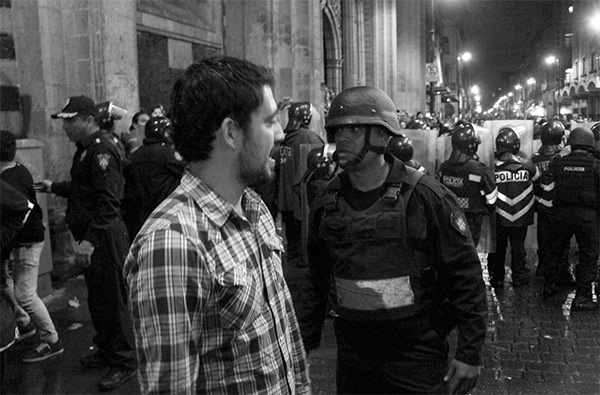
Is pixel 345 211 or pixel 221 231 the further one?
pixel 345 211

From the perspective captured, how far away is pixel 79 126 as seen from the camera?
518cm

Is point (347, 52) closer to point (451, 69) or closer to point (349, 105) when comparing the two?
point (349, 105)

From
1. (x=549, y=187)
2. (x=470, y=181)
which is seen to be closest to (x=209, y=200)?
(x=470, y=181)

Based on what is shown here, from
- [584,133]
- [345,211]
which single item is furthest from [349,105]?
[584,133]

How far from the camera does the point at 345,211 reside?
10.1ft

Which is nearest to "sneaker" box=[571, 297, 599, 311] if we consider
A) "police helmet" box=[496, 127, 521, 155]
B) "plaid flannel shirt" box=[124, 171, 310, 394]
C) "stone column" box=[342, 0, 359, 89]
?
"police helmet" box=[496, 127, 521, 155]

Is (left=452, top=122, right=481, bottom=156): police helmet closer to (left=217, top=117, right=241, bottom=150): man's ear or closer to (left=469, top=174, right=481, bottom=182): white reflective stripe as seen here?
(left=469, top=174, right=481, bottom=182): white reflective stripe

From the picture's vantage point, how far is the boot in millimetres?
6977

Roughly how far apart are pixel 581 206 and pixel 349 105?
4.95 meters

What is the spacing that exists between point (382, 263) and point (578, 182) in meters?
4.89

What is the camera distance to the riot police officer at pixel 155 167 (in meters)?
6.05

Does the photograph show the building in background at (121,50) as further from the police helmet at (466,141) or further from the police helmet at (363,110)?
the police helmet at (363,110)

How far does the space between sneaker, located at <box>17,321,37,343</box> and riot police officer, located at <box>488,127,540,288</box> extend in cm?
543

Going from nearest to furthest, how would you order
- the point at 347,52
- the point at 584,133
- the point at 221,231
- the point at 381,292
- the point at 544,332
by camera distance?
the point at 221,231 → the point at 381,292 → the point at 544,332 → the point at 584,133 → the point at 347,52
